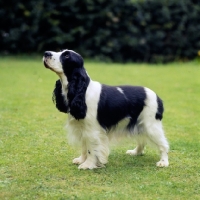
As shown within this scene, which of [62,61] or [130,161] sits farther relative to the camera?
[130,161]

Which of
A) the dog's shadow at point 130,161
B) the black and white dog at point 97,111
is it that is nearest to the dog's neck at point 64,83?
the black and white dog at point 97,111

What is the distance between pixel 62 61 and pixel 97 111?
0.74 metres

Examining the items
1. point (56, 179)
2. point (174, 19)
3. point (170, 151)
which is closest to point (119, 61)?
point (174, 19)

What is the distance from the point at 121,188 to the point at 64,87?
150cm

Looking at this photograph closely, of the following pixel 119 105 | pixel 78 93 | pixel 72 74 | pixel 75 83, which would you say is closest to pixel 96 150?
pixel 119 105

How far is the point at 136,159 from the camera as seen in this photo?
22.4 feet

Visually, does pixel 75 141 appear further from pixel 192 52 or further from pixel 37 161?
pixel 192 52

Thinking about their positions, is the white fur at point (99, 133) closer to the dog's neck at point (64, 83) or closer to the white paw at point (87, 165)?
the white paw at point (87, 165)

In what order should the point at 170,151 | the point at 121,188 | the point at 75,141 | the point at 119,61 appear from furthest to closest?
the point at 119,61
the point at 170,151
the point at 75,141
the point at 121,188

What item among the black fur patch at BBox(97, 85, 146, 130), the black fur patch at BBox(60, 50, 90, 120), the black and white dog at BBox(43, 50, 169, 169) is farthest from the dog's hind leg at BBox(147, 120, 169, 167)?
the black fur patch at BBox(60, 50, 90, 120)

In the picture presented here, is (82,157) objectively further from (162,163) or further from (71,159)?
(162,163)

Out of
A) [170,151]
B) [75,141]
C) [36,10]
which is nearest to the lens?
[75,141]

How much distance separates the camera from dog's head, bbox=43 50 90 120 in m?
6.06

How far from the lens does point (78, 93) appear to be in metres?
6.07
